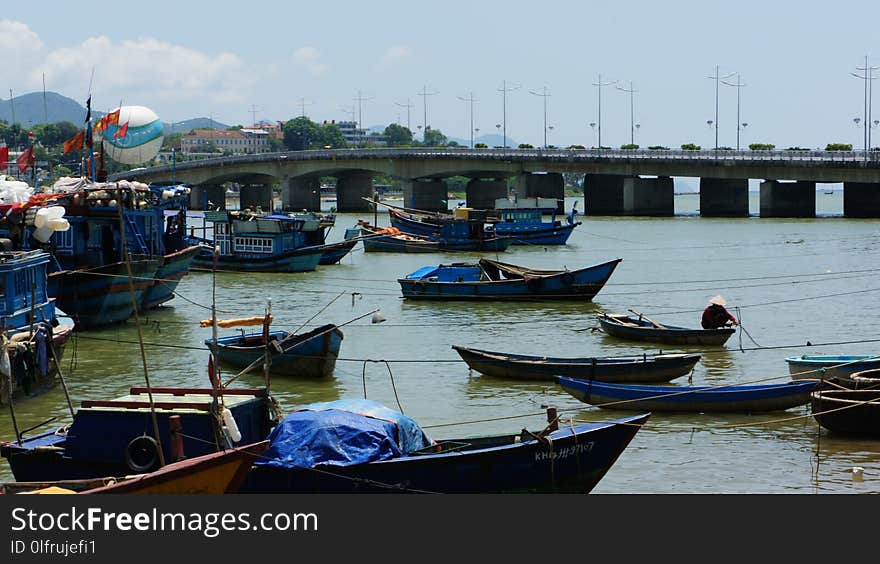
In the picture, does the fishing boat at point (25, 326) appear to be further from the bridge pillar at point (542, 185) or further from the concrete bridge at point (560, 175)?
the bridge pillar at point (542, 185)

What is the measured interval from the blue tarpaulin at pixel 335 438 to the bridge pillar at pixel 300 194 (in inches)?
4634

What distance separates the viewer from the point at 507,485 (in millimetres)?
18219

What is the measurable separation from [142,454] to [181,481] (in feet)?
6.45

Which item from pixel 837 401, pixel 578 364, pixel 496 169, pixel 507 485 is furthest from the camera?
pixel 496 169

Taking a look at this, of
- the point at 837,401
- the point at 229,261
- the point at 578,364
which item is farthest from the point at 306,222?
the point at 837,401

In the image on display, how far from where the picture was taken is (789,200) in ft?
354

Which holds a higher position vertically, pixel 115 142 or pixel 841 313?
pixel 115 142

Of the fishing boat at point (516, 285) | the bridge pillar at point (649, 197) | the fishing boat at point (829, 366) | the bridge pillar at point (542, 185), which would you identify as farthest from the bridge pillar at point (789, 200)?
the fishing boat at point (829, 366)

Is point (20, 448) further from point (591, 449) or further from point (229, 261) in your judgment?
point (229, 261)

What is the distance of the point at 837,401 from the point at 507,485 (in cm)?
898

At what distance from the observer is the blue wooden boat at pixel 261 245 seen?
205 ft

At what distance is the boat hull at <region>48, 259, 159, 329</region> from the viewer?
132ft

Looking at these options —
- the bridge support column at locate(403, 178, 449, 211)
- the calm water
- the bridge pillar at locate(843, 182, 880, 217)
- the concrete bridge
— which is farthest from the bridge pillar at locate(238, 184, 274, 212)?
the calm water

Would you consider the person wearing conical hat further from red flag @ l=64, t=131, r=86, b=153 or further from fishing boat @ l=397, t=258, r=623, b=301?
red flag @ l=64, t=131, r=86, b=153
